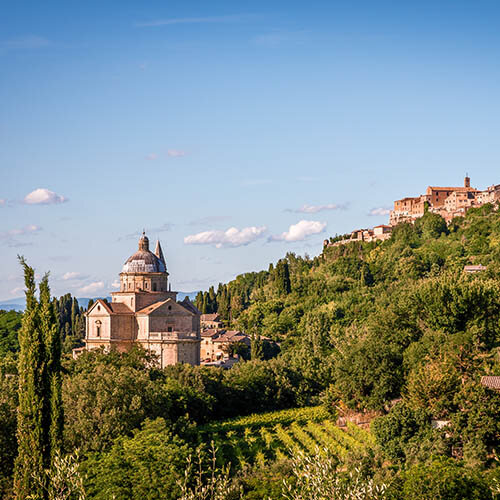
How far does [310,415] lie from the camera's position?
1603 inches

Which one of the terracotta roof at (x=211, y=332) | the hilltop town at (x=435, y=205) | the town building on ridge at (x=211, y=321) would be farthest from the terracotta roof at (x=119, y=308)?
the hilltop town at (x=435, y=205)

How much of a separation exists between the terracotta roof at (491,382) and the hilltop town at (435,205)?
6963 centimetres

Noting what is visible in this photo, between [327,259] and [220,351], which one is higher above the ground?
[327,259]

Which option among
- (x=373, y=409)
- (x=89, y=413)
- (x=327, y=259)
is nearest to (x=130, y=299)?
(x=373, y=409)

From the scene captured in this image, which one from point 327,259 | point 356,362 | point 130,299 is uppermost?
point 327,259

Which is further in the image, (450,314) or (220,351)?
(220,351)

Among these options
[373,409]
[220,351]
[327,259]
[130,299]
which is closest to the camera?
[373,409]

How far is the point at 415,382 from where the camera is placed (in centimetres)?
3250

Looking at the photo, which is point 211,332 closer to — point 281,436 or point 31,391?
point 281,436

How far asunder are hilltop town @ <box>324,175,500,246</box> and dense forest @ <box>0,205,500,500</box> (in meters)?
42.9

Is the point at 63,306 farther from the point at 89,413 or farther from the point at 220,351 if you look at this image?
the point at 89,413

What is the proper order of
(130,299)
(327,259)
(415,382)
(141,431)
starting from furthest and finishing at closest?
(327,259) → (130,299) → (415,382) → (141,431)

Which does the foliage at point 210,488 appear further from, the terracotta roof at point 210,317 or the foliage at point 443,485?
the terracotta roof at point 210,317

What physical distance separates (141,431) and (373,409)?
14480 mm
